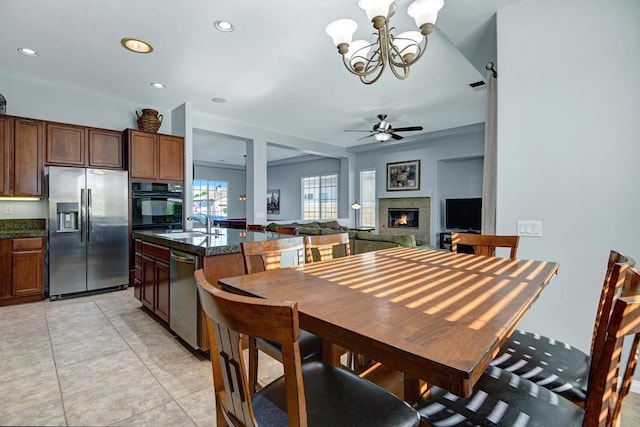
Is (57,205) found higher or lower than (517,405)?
higher

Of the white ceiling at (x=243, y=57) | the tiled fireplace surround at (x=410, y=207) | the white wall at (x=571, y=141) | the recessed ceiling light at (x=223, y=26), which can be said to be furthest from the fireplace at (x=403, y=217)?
the recessed ceiling light at (x=223, y=26)

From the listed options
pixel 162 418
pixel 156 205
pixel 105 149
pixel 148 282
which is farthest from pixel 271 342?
pixel 105 149

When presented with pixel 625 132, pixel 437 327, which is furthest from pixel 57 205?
pixel 625 132

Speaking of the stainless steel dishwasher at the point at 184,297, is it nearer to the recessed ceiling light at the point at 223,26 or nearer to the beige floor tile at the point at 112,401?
the beige floor tile at the point at 112,401

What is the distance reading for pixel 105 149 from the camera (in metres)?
4.32

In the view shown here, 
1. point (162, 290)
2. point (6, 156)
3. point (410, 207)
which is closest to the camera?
point (162, 290)

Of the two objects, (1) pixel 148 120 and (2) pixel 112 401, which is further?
(1) pixel 148 120

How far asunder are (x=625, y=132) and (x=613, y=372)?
1.96 meters

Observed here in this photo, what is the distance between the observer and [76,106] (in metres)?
4.34

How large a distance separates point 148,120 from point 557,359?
526 centimetres

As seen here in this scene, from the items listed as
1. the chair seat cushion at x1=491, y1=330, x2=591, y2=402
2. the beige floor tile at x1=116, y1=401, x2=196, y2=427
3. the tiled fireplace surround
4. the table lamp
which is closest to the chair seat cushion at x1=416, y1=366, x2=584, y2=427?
the chair seat cushion at x1=491, y1=330, x2=591, y2=402

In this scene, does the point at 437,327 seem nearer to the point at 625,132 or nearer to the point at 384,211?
the point at 625,132

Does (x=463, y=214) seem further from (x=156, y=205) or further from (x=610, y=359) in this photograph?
(x=610, y=359)

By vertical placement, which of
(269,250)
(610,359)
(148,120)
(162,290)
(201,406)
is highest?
(148,120)
